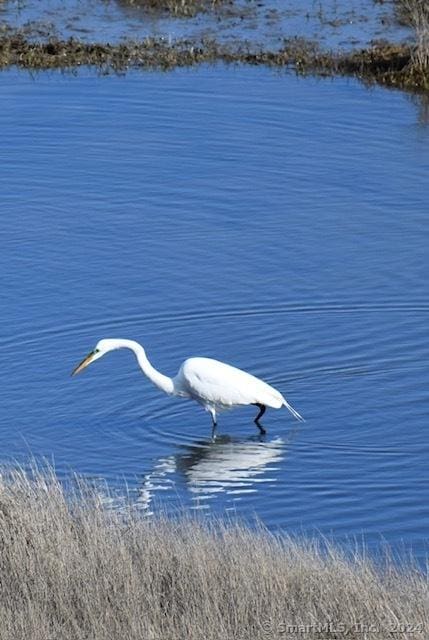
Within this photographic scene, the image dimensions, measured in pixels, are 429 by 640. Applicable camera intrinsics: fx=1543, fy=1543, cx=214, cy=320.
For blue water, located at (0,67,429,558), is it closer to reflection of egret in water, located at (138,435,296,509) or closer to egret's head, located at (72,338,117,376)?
reflection of egret in water, located at (138,435,296,509)

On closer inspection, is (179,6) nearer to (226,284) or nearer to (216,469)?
(226,284)

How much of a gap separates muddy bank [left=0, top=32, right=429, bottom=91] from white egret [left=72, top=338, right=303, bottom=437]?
1284cm

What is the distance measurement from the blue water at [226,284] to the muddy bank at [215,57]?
2.43 ft

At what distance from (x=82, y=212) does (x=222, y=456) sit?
6.83 m

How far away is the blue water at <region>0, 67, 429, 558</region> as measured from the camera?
13445 mm

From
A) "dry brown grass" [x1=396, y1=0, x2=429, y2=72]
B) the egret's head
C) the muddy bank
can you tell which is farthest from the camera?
the muddy bank

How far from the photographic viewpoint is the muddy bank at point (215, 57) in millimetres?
26547

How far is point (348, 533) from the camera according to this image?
1195 centimetres

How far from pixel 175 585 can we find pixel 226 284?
28.1 feet

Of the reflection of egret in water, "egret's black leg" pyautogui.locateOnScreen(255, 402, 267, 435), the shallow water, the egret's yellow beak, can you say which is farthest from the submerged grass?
the shallow water

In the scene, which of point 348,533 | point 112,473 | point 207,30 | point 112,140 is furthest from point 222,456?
point 207,30

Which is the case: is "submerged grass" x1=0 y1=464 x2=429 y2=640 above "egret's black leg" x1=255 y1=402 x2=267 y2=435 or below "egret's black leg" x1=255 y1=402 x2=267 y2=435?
above

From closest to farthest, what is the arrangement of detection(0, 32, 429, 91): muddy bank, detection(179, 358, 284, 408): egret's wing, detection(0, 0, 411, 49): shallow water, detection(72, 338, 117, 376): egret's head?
detection(179, 358, 284, 408): egret's wing → detection(72, 338, 117, 376): egret's head → detection(0, 32, 429, 91): muddy bank → detection(0, 0, 411, 49): shallow water

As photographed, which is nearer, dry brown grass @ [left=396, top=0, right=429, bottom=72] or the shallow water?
dry brown grass @ [left=396, top=0, right=429, bottom=72]
